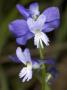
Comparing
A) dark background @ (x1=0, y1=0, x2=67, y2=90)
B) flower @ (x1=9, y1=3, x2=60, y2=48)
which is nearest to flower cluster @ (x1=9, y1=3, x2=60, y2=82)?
flower @ (x1=9, y1=3, x2=60, y2=48)

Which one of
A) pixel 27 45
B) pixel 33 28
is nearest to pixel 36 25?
pixel 33 28

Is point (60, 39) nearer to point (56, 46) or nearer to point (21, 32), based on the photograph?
point (56, 46)

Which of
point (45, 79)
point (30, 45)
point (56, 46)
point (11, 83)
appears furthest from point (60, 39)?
point (45, 79)

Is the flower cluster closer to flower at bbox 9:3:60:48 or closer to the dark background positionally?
flower at bbox 9:3:60:48

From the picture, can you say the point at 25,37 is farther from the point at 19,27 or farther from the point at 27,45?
the point at 27,45

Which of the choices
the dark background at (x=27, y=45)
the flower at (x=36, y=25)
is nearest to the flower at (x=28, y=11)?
the flower at (x=36, y=25)

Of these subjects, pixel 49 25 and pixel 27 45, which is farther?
pixel 27 45
